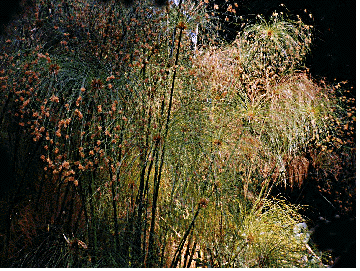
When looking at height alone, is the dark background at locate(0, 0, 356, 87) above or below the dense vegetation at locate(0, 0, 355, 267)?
above

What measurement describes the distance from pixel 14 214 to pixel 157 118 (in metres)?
1.07

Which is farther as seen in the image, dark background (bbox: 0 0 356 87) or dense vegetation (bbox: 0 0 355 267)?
dark background (bbox: 0 0 356 87)

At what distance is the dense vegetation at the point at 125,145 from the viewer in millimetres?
1585

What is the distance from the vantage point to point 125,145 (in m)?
1.61

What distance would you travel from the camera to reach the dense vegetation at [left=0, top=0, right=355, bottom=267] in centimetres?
158

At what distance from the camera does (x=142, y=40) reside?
1699mm

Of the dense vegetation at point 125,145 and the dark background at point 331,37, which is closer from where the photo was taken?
the dense vegetation at point 125,145

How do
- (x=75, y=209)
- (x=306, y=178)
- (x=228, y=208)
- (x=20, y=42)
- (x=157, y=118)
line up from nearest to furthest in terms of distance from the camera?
(x=157, y=118), (x=20, y=42), (x=75, y=209), (x=228, y=208), (x=306, y=178)

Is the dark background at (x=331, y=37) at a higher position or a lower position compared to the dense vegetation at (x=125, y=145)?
higher

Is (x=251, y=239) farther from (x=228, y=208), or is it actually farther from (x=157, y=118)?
(x=157, y=118)

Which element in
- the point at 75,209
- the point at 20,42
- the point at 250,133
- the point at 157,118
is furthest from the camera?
the point at 250,133

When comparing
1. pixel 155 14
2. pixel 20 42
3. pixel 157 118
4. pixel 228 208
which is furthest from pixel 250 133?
pixel 20 42

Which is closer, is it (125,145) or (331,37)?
(125,145)

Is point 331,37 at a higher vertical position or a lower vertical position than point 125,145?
higher
